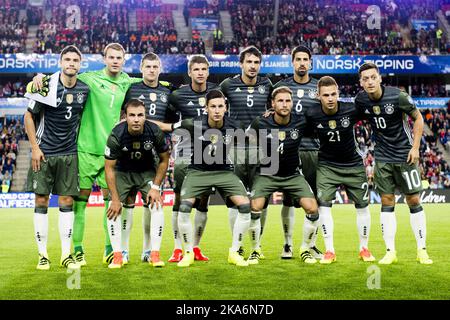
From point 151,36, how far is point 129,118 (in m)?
24.6

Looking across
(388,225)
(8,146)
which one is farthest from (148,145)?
(8,146)

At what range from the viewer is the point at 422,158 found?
27891mm

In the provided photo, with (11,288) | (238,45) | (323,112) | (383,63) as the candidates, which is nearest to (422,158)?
(383,63)

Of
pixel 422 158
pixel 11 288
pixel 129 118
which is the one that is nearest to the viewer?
pixel 11 288

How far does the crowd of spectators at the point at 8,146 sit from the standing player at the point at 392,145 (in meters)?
19.6

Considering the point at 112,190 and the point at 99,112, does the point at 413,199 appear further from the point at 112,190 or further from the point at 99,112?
the point at 99,112

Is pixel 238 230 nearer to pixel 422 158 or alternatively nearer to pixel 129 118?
pixel 129 118

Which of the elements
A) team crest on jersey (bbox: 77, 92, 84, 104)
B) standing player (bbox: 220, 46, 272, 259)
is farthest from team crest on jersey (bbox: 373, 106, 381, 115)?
team crest on jersey (bbox: 77, 92, 84, 104)

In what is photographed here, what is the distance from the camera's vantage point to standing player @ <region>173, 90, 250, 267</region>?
7.17 meters

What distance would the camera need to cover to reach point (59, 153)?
7.29m

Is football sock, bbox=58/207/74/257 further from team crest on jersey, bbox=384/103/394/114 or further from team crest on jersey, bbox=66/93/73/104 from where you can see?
team crest on jersey, bbox=384/103/394/114

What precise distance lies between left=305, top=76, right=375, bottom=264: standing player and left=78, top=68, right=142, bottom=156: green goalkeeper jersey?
2453 mm

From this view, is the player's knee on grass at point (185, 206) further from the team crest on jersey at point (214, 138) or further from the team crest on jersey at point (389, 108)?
the team crest on jersey at point (389, 108)

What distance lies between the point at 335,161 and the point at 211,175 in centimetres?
161
